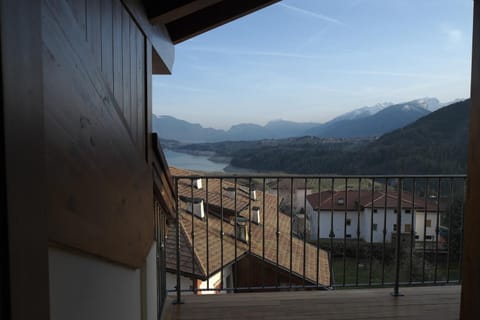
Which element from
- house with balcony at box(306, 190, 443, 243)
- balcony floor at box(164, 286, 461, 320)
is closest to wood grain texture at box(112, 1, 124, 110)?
balcony floor at box(164, 286, 461, 320)

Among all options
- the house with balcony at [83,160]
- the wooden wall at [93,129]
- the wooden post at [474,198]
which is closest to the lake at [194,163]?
the house with balcony at [83,160]

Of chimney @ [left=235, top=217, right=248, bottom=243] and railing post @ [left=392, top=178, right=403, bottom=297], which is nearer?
railing post @ [left=392, top=178, right=403, bottom=297]

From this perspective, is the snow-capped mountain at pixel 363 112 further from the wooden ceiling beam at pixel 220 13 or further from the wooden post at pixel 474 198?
the wooden post at pixel 474 198

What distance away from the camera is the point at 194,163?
118 inches

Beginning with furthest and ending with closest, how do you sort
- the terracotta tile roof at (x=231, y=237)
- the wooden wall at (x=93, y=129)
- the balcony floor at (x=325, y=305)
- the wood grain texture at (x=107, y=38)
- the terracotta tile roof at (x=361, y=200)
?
the terracotta tile roof at (x=231, y=237)
the terracotta tile roof at (x=361, y=200)
the balcony floor at (x=325, y=305)
the wood grain texture at (x=107, y=38)
the wooden wall at (x=93, y=129)

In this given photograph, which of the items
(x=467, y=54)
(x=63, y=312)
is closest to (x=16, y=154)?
(x=63, y=312)

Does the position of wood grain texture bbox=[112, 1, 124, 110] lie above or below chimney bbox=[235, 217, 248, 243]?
above

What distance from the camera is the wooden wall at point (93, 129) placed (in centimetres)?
60

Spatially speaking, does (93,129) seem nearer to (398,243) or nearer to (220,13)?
(220,13)

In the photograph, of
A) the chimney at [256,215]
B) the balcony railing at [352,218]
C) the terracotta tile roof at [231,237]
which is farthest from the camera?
the chimney at [256,215]

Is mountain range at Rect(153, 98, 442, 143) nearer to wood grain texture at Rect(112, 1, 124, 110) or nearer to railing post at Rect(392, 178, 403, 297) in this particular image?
railing post at Rect(392, 178, 403, 297)

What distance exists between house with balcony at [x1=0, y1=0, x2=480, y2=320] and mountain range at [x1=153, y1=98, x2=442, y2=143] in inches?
56.3

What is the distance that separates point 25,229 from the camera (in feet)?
1.56

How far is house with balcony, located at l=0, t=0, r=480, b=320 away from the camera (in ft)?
1.49
